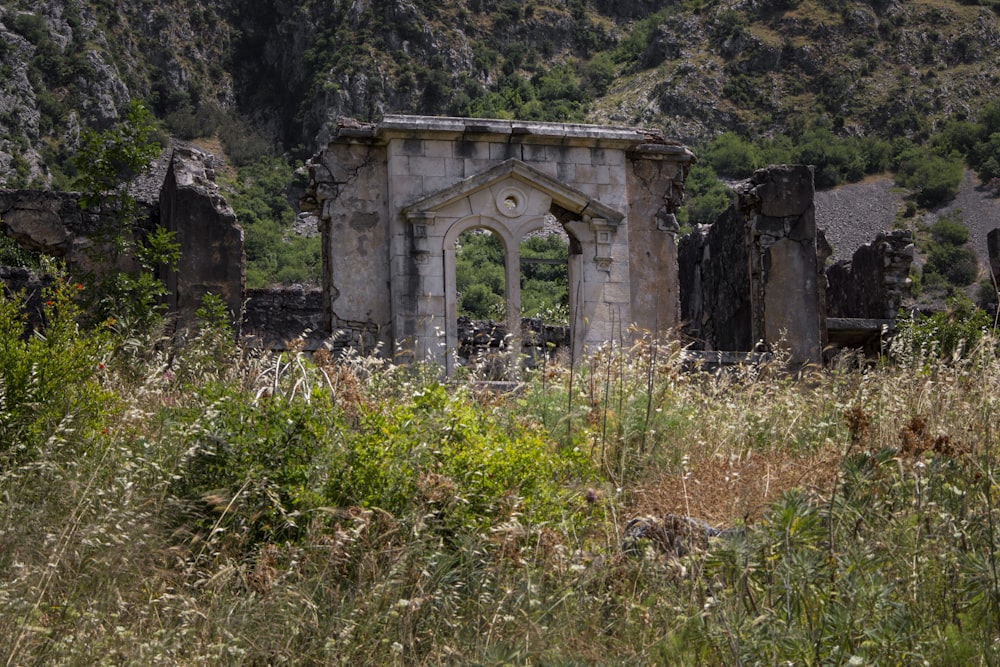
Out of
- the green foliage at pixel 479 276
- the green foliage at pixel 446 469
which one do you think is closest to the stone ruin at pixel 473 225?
the green foliage at pixel 446 469

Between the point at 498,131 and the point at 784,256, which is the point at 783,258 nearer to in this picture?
the point at 784,256

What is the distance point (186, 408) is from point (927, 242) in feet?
154

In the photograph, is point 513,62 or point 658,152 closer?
point 658,152

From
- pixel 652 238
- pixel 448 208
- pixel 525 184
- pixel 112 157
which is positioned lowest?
pixel 652 238

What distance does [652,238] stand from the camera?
1309cm

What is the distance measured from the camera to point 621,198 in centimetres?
1270

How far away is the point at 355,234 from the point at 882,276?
33.0ft

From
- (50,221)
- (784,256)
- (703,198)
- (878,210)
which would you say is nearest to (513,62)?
(703,198)

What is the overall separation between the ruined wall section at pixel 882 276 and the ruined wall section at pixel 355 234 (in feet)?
30.5

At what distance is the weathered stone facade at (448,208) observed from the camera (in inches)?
476

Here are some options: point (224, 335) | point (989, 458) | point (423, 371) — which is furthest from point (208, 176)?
point (989, 458)

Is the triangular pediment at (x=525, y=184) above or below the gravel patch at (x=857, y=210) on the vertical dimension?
below

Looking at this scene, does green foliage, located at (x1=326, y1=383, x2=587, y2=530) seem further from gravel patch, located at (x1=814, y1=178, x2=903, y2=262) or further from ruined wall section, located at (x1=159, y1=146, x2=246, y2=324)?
gravel patch, located at (x1=814, y1=178, x2=903, y2=262)

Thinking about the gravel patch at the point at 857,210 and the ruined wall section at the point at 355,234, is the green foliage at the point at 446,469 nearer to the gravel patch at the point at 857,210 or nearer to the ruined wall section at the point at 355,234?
the ruined wall section at the point at 355,234
